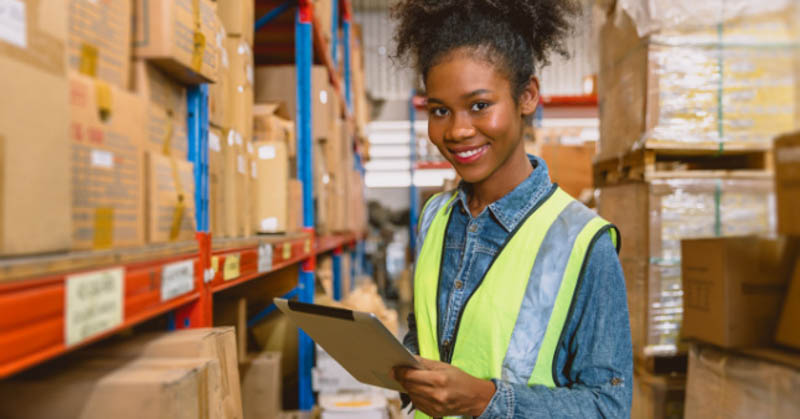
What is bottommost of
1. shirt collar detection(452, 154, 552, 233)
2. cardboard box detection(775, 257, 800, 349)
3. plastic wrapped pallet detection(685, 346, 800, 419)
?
plastic wrapped pallet detection(685, 346, 800, 419)

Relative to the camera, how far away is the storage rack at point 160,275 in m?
0.59

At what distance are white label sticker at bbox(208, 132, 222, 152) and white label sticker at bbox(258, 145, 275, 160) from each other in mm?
439

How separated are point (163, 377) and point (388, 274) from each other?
8.83 metres

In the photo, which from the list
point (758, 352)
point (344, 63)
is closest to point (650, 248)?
point (758, 352)

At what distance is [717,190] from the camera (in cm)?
291

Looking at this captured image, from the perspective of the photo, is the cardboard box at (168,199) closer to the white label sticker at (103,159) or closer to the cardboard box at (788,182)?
A: the white label sticker at (103,159)

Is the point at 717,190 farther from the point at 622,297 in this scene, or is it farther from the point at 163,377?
the point at 163,377

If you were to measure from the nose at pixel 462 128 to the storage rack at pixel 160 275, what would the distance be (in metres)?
0.60

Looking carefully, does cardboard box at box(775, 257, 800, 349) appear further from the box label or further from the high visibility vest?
the box label

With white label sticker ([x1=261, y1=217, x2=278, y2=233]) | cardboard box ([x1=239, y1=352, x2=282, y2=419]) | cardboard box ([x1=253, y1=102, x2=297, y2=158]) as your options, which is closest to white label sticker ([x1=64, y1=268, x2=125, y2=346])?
white label sticker ([x1=261, y1=217, x2=278, y2=233])

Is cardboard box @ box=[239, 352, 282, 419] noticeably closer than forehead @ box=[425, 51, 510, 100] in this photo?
No

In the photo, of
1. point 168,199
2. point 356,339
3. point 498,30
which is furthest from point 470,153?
point 168,199

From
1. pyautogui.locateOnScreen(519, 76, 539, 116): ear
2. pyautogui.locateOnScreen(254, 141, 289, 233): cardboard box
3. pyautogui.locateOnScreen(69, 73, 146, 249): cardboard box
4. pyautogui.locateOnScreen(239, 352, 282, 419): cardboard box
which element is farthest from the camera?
pyautogui.locateOnScreen(239, 352, 282, 419): cardboard box

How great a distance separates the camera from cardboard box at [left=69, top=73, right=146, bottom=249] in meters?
0.80
